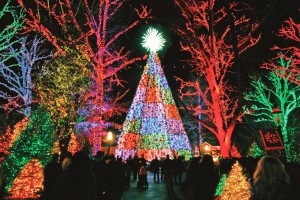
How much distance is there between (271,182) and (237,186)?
229 inches

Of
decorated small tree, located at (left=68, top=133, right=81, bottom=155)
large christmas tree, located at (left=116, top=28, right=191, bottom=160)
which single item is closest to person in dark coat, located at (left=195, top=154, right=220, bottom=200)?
decorated small tree, located at (left=68, top=133, right=81, bottom=155)

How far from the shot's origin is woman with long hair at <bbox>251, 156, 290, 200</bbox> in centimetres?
346

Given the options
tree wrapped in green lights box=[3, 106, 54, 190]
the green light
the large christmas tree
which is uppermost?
the green light

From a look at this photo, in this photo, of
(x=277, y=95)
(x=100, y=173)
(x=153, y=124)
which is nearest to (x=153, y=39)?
(x=153, y=124)

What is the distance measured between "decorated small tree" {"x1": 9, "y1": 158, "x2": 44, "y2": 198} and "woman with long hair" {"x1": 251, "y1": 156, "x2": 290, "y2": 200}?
9.80 metres

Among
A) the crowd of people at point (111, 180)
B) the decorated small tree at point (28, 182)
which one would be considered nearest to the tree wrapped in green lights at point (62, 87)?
the decorated small tree at point (28, 182)

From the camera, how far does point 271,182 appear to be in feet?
11.5

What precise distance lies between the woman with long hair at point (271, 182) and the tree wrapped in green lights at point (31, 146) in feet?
34.3

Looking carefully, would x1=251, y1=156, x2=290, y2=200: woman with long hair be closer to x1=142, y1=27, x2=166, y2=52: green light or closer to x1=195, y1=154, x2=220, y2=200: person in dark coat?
x1=195, y1=154, x2=220, y2=200: person in dark coat

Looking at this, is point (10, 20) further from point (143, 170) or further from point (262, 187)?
→ point (262, 187)

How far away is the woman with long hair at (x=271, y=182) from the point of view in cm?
346

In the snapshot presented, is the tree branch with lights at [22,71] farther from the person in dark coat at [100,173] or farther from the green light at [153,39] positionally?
the person in dark coat at [100,173]

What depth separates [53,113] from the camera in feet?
56.7

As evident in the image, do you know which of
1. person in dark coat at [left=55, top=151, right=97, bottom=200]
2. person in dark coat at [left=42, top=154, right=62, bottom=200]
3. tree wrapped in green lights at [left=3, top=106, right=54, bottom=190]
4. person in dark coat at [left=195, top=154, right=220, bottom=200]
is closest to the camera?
person in dark coat at [left=55, top=151, right=97, bottom=200]
